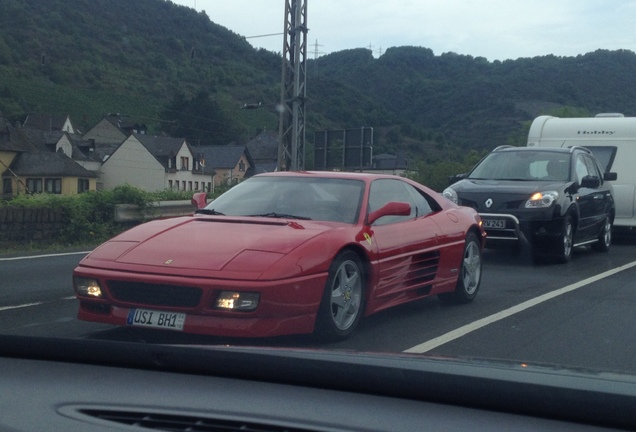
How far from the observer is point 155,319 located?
5.44 m

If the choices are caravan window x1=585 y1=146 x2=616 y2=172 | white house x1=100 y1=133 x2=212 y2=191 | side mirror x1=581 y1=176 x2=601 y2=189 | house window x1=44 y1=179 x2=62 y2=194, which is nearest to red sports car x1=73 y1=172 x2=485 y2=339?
side mirror x1=581 y1=176 x2=601 y2=189

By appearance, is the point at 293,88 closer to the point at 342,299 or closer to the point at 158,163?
the point at 342,299

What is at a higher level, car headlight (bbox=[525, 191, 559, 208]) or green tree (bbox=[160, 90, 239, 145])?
green tree (bbox=[160, 90, 239, 145])

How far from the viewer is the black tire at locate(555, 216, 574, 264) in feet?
38.8

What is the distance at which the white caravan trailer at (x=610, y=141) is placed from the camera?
15.8m

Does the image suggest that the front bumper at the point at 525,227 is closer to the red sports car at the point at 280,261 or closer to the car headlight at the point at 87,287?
the red sports car at the point at 280,261

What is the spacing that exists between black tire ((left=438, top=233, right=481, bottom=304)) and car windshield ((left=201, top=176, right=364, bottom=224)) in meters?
1.60

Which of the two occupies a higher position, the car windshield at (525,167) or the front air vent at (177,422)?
the car windshield at (525,167)

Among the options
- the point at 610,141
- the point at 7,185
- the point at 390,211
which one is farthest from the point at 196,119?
the point at 390,211

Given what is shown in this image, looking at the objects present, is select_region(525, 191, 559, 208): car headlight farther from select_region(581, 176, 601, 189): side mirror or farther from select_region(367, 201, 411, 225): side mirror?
select_region(367, 201, 411, 225): side mirror

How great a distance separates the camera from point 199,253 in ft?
18.5

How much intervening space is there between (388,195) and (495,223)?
188 inches

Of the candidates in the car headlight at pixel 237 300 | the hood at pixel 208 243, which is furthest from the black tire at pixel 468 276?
the car headlight at pixel 237 300

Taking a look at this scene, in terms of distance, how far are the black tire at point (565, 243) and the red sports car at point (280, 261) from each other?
4431 millimetres
